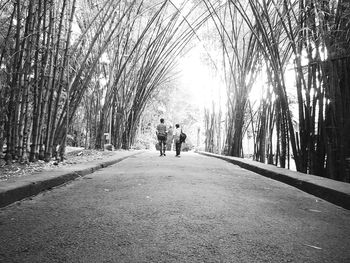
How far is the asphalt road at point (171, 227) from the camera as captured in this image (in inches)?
53.2

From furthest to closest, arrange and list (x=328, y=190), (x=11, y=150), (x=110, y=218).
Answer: (x=11, y=150) < (x=328, y=190) < (x=110, y=218)

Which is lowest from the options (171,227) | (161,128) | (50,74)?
(171,227)

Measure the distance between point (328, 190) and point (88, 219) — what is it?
73.8 inches

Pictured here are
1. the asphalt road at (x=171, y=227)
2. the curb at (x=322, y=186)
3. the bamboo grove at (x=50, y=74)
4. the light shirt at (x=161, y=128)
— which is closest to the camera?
the asphalt road at (x=171, y=227)

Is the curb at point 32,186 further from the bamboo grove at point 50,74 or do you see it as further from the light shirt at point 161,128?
the light shirt at point 161,128

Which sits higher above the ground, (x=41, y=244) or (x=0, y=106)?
(x=0, y=106)

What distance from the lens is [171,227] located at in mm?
1675

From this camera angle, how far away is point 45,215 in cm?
189

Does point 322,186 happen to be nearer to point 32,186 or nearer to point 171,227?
point 171,227

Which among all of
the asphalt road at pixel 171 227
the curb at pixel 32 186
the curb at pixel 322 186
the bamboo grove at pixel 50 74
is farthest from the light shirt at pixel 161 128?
the asphalt road at pixel 171 227

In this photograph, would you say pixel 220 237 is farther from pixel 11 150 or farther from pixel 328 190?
pixel 11 150

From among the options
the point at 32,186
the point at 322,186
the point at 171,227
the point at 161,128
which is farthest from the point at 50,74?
the point at 161,128

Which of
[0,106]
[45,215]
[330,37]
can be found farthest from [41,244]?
[330,37]

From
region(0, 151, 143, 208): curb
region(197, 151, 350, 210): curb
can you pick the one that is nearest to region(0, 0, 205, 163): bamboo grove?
region(0, 151, 143, 208): curb
